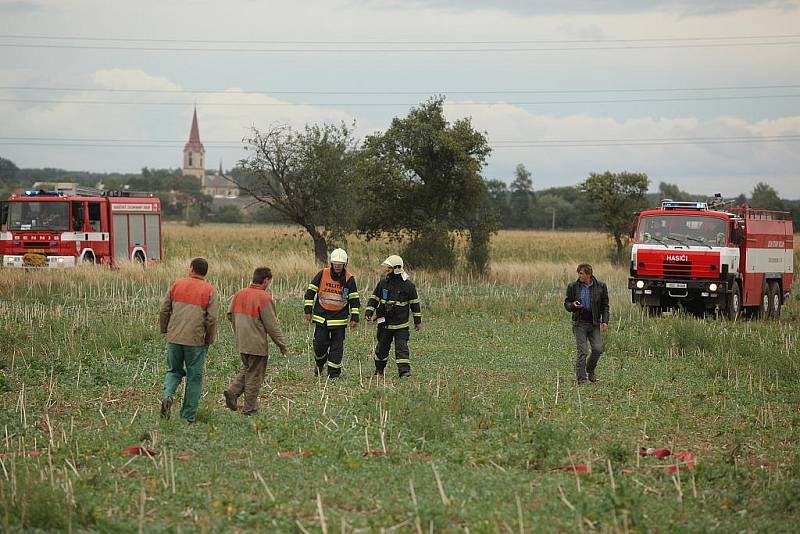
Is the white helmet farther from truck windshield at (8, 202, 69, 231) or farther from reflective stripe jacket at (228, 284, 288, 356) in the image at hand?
truck windshield at (8, 202, 69, 231)

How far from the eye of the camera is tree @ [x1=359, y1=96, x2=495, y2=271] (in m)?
37.8

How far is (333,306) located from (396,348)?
118cm

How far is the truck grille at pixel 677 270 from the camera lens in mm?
26297

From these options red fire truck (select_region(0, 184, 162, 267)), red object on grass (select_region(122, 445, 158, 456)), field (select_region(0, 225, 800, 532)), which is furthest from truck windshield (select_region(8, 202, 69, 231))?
red object on grass (select_region(122, 445, 158, 456))

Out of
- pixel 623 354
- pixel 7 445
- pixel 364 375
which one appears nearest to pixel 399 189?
pixel 623 354

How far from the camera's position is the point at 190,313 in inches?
467

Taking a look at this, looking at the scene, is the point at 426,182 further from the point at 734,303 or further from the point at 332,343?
the point at 332,343

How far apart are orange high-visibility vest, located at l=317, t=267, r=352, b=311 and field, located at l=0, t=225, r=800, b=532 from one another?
1023 millimetres

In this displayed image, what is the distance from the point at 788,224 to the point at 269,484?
25.4 meters

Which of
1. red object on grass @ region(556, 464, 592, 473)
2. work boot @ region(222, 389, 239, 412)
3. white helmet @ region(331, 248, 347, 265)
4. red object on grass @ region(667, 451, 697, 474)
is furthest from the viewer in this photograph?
white helmet @ region(331, 248, 347, 265)

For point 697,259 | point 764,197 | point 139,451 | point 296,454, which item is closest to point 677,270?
point 697,259

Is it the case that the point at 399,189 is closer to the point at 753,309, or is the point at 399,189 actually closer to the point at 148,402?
the point at 753,309

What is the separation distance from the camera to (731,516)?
28.2ft

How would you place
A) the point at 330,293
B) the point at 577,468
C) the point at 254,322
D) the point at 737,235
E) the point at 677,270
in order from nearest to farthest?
the point at 577,468 < the point at 254,322 < the point at 330,293 < the point at 677,270 < the point at 737,235
